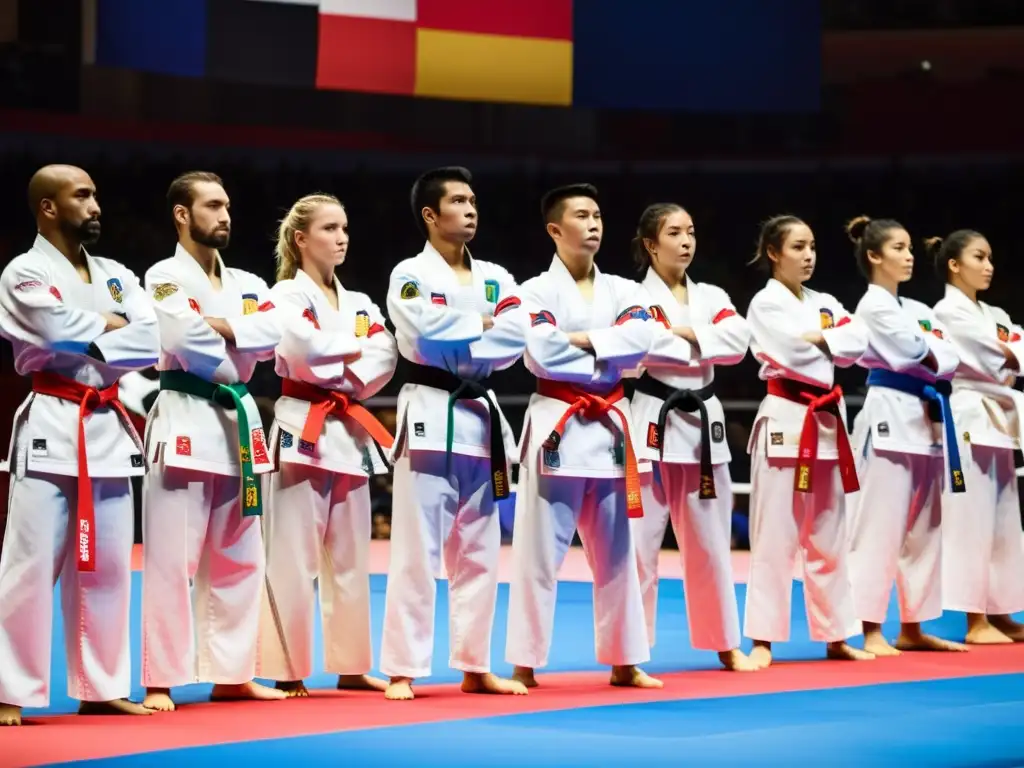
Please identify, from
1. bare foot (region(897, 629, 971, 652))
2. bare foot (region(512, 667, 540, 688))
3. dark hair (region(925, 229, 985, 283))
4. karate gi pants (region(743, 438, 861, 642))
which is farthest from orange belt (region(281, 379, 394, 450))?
dark hair (region(925, 229, 985, 283))

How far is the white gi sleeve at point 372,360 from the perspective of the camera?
5.31m

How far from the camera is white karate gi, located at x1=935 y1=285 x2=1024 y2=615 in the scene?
22.4ft

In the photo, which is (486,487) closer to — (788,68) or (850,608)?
(850,608)

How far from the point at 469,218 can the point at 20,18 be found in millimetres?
7579

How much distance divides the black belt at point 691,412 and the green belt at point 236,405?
151 cm

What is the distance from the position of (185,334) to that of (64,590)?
816mm

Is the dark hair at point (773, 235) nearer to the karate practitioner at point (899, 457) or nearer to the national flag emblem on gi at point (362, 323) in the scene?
the karate practitioner at point (899, 457)

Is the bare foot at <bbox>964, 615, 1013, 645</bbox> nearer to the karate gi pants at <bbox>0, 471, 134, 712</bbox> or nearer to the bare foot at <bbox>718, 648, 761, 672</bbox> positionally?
the bare foot at <bbox>718, 648, 761, 672</bbox>

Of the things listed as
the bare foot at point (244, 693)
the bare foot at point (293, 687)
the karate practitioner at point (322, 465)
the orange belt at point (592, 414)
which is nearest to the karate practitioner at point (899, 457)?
the orange belt at point (592, 414)

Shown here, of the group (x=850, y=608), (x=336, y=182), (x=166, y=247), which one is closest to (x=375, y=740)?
(x=850, y=608)

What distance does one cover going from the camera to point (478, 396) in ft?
17.1

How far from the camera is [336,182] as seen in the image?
1496 cm

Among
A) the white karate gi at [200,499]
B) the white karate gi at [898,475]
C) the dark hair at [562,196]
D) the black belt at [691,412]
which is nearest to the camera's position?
the white karate gi at [200,499]

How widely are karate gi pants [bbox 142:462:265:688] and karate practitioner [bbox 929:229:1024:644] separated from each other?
3.16 metres
